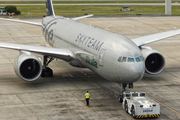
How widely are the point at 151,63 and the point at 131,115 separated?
979cm

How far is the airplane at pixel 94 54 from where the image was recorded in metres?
23.5

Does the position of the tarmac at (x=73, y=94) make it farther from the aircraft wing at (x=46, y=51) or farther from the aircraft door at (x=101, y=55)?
the aircraft door at (x=101, y=55)

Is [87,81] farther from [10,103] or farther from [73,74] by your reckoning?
[10,103]

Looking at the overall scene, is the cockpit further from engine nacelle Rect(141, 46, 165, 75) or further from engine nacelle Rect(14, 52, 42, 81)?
engine nacelle Rect(14, 52, 42, 81)

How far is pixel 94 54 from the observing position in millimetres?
26203

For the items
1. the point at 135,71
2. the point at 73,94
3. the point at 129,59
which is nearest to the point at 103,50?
the point at 129,59

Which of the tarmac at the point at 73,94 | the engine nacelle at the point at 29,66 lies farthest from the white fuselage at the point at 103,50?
the engine nacelle at the point at 29,66

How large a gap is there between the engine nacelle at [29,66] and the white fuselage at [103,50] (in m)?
3.66

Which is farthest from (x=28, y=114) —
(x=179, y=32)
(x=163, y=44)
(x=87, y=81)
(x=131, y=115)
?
(x=163, y=44)

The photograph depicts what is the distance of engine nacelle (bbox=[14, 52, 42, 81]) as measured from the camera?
28375 mm

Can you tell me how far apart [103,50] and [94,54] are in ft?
4.31

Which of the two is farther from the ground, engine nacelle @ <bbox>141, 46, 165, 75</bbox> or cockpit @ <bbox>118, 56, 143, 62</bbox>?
cockpit @ <bbox>118, 56, 143, 62</bbox>

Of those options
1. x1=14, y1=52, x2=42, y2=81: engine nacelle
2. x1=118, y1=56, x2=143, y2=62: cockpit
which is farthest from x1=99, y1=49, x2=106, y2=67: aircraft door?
x1=14, y1=52, x2=42, y2=81: engine nacelle

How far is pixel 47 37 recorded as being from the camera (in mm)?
39031
